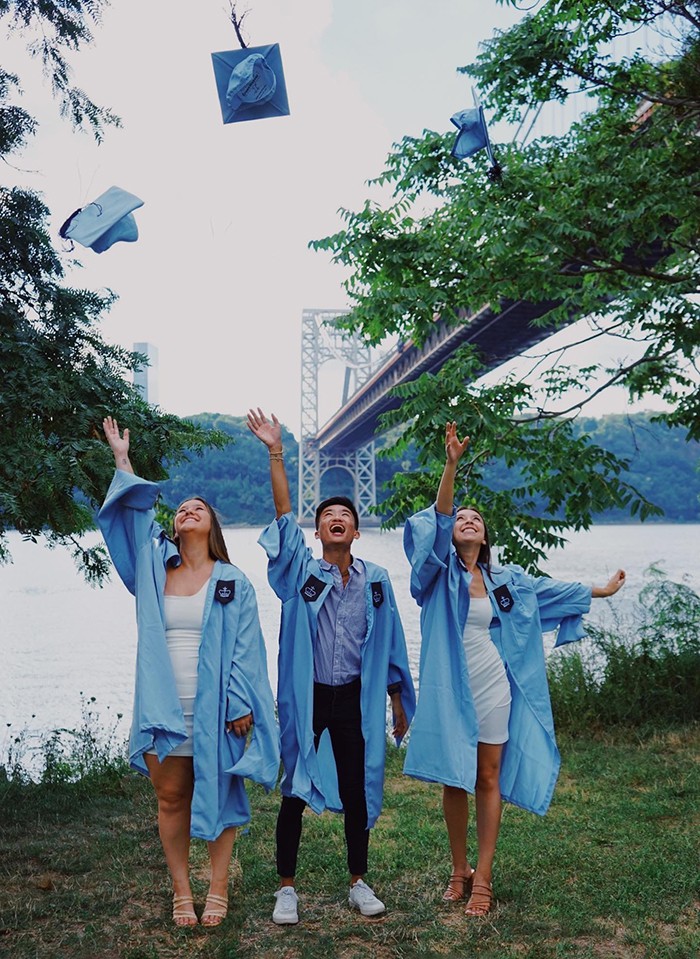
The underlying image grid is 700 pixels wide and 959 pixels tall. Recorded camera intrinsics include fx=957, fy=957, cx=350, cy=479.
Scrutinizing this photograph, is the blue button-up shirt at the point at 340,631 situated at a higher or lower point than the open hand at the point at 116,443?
lower

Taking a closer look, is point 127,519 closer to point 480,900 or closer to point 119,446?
point 119,446

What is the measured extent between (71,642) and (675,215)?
14.3 meters

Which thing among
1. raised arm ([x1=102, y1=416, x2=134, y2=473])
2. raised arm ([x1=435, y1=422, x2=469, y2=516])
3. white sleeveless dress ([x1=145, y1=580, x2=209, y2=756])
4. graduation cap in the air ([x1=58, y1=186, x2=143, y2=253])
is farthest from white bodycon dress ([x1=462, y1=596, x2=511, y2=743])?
graduation cap in the air ([x1=58, y1=186, x2=143, y2=253])

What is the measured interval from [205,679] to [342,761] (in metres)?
0.62

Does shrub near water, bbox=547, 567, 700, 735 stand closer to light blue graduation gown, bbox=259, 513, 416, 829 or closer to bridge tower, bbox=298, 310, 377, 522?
light blue graduation gown, bbox=259, 513, 416, 829

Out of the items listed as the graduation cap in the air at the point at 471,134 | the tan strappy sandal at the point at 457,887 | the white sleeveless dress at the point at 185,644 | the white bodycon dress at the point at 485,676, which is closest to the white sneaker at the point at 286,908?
the tan strappy sandal at the point at 457,887

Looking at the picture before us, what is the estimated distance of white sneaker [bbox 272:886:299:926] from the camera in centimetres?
341

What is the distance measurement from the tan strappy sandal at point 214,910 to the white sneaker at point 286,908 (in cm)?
19

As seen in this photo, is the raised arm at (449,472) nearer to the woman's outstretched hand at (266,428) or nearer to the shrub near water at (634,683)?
the woman's outstretched hand at (266,428)

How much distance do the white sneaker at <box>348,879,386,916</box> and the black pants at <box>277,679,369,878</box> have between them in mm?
183

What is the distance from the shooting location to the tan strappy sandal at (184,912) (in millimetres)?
3336

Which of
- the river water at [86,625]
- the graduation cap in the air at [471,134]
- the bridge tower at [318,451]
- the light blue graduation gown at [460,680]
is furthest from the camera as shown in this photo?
the bridge tower at [318,451]

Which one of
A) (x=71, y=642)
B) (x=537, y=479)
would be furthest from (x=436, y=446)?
(x=71, y=642)

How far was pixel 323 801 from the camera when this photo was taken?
344 cm
